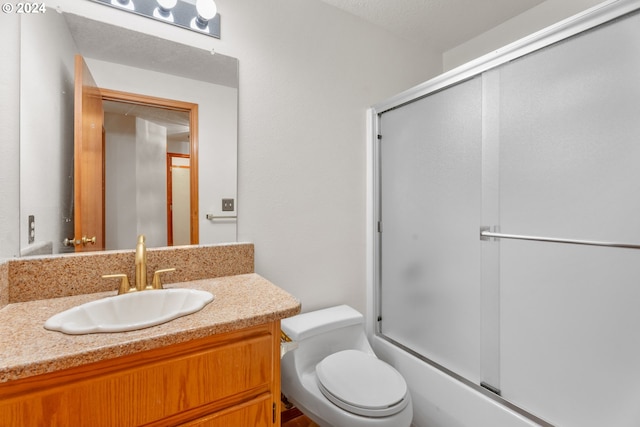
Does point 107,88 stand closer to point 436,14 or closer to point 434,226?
point 434,226

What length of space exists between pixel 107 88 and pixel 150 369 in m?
1.11

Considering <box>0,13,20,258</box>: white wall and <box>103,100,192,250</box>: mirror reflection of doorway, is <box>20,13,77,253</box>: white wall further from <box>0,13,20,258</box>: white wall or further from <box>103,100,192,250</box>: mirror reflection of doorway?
<box>103,100,192,250</box>: mirror reflection of doorway

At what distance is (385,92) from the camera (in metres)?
2.01

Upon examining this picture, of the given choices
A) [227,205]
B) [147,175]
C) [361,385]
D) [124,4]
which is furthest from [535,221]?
[124,4]

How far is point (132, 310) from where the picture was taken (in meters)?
1.06

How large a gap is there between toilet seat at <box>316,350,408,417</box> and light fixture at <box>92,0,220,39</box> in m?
1.67

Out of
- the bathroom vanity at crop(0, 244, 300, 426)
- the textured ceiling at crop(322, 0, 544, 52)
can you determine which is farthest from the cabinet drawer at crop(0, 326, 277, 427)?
the textured ceiling at crop(322, 0, 544, 52)

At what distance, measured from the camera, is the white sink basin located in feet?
2.72

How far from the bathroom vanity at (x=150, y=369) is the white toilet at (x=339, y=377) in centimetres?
37

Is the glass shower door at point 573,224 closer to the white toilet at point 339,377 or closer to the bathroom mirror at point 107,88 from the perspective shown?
the white toilet at point 339,377

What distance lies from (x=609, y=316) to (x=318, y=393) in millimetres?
1131

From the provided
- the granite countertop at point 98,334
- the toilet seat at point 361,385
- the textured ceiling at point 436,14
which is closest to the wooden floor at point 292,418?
the toilet seat at point 361,385

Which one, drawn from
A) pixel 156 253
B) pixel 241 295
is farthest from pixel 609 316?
pixel 156 253

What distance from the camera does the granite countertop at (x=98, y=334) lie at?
65 centimetres
